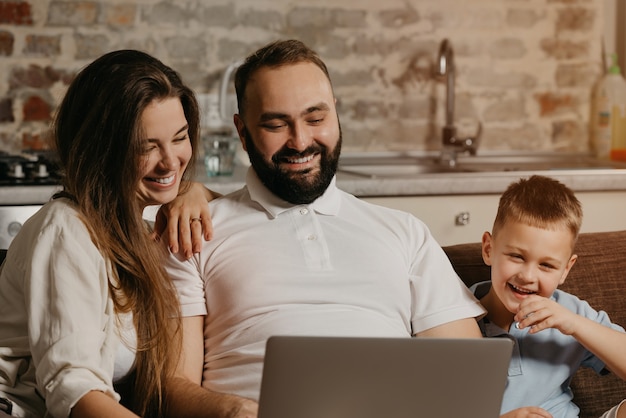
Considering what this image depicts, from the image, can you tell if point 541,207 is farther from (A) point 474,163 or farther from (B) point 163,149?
(A) point 474,163

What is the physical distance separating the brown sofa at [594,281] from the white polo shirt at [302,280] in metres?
0.18

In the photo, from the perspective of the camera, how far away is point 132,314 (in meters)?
1.68

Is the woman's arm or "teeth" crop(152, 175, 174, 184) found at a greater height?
"teeth" crop(152, 175, 174, 184)

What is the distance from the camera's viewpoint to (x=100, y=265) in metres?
1.59

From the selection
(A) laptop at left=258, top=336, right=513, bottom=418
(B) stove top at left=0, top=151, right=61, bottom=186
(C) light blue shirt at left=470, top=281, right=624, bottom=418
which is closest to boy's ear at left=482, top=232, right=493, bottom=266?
(C) light blue shirt at left=470, top=281, right=624, bottom=418

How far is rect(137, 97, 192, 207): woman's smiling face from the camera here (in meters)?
1.67

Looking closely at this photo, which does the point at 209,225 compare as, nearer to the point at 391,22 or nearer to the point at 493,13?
the point at 391,22

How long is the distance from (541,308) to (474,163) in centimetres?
186

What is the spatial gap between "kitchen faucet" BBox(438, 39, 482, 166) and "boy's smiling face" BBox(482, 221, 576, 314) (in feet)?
5.45

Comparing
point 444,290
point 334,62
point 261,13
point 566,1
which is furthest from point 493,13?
point 444,290

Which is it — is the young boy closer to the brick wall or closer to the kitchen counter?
the kitchen counter

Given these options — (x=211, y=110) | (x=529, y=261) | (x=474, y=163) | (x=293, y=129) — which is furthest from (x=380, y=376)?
(x=474, y=163)

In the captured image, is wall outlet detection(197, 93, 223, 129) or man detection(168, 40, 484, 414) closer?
man detection(168, 40, 484, 414)

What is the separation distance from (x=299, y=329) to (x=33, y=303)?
512 millimetres
